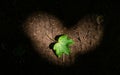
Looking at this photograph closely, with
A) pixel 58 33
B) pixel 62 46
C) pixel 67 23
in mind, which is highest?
pixel 67 23

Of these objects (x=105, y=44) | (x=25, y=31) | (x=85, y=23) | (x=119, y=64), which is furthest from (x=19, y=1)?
(x=119, y=64)

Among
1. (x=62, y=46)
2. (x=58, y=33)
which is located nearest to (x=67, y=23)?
(x=58, y=33)

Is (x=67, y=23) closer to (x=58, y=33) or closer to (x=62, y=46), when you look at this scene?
(x=58, y=33)

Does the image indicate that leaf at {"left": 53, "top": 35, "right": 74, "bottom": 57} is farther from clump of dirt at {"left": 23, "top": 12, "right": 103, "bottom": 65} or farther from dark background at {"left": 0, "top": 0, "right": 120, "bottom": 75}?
dark background at {"left": 0, "top": 0, "right": 120, "bottom": 75}

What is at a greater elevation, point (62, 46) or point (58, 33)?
point (58, 33)

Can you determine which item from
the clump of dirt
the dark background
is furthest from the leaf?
the dark background

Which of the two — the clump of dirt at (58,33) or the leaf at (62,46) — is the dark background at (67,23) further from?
the leaf at (62,46)
